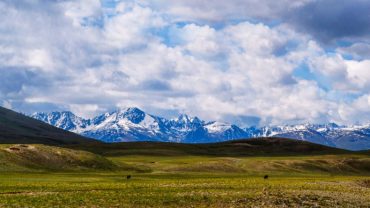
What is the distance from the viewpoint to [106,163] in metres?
145

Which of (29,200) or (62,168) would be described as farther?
(62,168)

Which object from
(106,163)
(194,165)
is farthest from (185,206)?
(194,165)

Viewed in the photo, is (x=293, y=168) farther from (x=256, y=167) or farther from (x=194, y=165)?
(x=194, y=165)

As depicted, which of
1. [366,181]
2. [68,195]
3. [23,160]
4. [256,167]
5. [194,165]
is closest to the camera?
[68,195]

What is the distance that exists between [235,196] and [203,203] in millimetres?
7135

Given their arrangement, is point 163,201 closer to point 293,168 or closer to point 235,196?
point 235,196

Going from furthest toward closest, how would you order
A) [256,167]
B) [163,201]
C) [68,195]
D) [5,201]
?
[256,167], [68,195], [163,201], [5,201]

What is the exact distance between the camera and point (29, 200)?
48.5 m

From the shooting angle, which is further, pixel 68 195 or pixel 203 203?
pixel 68 195

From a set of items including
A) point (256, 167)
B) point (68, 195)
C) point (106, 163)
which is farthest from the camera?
point (256, 167)

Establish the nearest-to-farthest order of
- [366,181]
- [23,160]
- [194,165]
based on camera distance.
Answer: [366,181] < [23,160] < [194,165]

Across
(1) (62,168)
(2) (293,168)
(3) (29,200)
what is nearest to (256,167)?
(2) (293,168)

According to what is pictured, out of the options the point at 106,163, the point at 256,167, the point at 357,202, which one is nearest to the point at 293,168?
the point at 256,167

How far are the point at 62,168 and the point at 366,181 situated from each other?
72.6m
